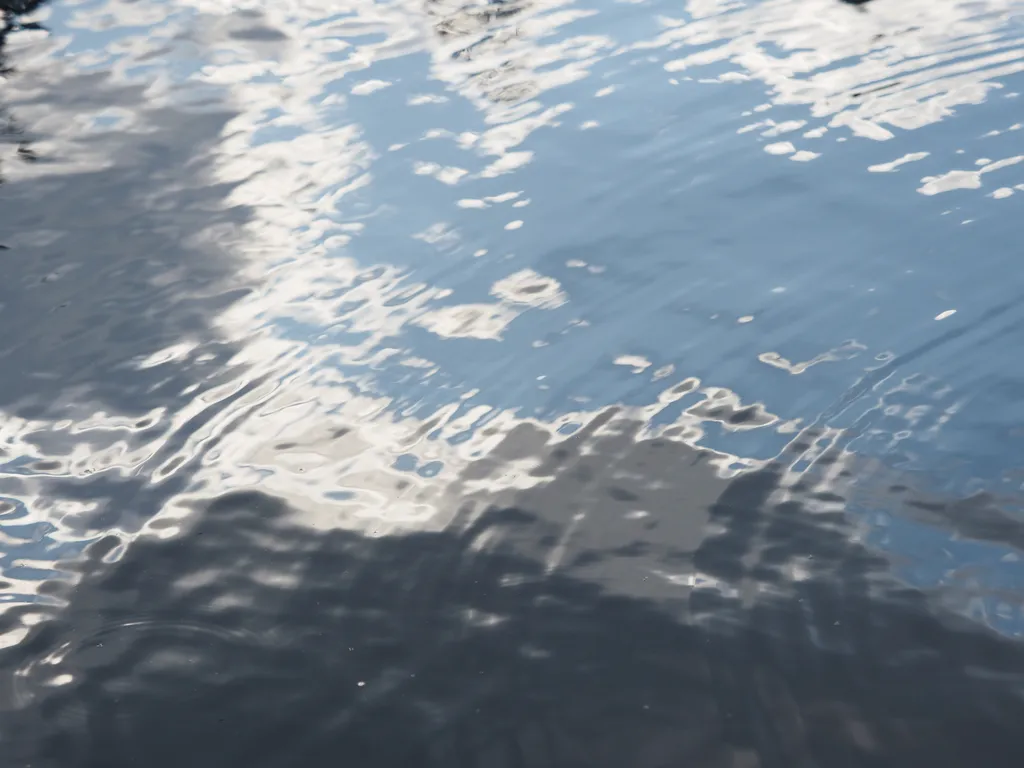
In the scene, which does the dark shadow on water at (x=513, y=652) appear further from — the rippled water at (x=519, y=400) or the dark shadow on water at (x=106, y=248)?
the dark shadow on water at (x=106, y=248)

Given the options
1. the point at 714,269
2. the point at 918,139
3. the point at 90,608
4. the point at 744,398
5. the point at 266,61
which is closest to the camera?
the point at 90,608

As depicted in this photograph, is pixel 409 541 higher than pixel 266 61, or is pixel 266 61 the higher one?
pixel 266 61

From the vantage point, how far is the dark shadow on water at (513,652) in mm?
3406

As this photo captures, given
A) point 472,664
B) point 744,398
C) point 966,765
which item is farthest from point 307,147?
point 966,765

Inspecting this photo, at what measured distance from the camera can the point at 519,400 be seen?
4.79 metres

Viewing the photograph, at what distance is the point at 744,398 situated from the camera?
4738 mm

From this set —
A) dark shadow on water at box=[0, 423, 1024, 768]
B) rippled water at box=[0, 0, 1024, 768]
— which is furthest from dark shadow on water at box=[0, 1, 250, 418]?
dark shadow on water at box=[0, 423, 1024, 768]

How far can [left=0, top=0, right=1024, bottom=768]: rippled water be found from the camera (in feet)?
11.7

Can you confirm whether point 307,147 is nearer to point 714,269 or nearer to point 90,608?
point 714,269

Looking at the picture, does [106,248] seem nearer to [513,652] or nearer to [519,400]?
[519,400]

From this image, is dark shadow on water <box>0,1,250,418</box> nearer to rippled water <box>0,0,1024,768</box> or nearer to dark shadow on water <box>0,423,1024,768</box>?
rippled water <box>0,0,1024,768</box>

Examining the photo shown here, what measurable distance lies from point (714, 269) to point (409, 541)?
2.20 m

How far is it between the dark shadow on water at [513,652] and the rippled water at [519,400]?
13 mm

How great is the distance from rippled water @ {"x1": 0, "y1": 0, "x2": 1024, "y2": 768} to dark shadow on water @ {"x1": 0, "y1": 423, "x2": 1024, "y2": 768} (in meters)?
0.01
